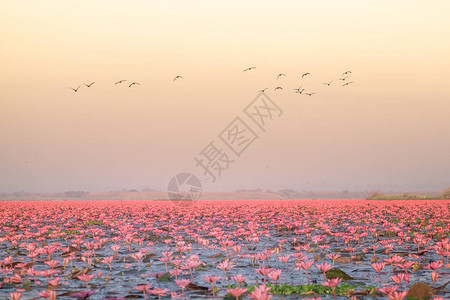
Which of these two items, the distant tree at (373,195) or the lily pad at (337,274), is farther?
the distant tree at (373,195)

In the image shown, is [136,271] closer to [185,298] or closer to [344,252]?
[185,298]

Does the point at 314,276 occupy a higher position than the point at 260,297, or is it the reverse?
→ the point at 260,297

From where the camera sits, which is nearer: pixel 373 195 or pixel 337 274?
pixel 337 274

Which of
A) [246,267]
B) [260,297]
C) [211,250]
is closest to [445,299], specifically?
[260,297]

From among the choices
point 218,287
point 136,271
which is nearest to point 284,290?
point 218,287

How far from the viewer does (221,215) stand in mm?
24297

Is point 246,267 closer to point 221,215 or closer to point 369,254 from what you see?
point 369,254

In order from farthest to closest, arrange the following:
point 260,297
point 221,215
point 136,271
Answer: point 221,215
point 136,271
point 260,297

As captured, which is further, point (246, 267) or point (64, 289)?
point (246, 267)

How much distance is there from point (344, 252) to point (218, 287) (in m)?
5.32

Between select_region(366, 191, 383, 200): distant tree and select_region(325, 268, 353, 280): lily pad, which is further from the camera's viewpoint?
select_region(366, 191, 383, 200): distant tree

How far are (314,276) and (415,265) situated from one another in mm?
2097

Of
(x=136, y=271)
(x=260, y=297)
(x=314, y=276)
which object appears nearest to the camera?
(x=260, y=297)

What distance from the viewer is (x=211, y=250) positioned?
12109 millimetres
